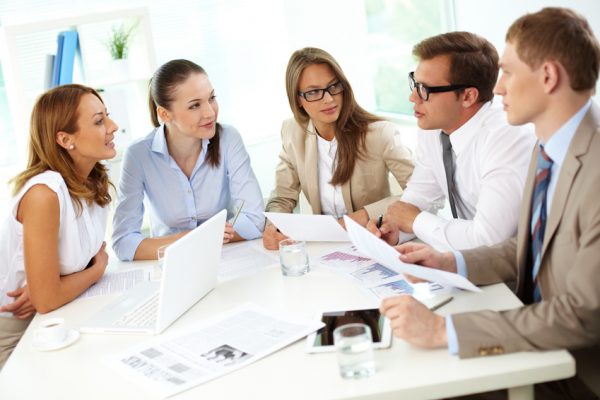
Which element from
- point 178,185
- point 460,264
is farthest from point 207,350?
point 178,185

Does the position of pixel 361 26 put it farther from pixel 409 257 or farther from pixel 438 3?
pixel 409 257

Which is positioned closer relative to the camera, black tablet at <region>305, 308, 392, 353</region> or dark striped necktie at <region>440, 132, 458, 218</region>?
black tablet at <region>305, 308, 392, 353</region>

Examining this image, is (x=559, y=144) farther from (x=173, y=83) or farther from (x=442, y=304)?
(x=173, y=83)

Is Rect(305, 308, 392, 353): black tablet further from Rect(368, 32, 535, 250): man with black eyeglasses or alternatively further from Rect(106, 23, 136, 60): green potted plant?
Rect(106, 23, 136, 60): green potted plant

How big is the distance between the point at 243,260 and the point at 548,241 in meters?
1.09

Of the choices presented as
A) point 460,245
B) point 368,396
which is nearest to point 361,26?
point 460,245

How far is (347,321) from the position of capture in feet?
5.70

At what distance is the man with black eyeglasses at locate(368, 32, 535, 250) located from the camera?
2152 mm

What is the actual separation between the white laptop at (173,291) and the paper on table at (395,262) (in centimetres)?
41

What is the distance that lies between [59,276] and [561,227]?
4.84 ft

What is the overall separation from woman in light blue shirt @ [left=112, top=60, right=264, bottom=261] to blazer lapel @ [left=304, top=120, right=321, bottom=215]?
24 centimetres

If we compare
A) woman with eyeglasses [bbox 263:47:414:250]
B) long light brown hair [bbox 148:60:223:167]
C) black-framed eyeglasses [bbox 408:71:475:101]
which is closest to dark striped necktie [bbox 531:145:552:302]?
black-framed eyeglasses [bbox 408:71:475:101]

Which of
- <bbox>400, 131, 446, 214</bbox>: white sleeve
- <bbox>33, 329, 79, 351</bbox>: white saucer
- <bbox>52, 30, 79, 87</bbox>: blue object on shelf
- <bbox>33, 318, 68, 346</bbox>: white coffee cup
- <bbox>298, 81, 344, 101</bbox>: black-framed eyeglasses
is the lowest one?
<bbox>33, 329, 79, 351</bbox>: white saucer

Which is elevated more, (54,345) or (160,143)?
(160,143)
